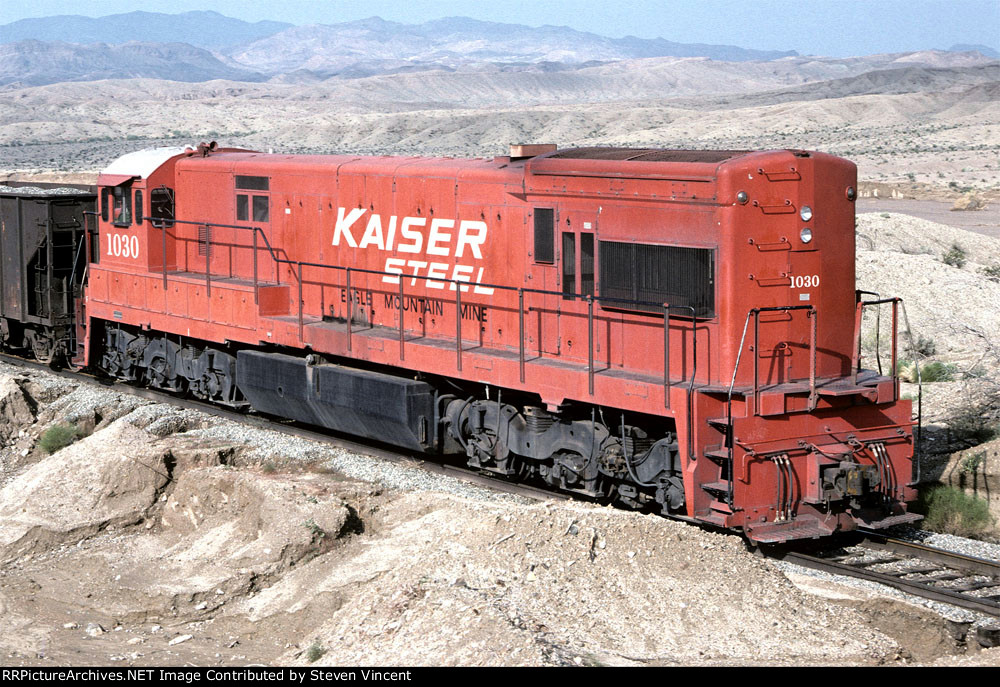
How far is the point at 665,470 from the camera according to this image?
429 inches

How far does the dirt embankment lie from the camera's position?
27.2ft

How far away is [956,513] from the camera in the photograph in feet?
39.2

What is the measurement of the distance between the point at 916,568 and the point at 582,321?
12.4ft

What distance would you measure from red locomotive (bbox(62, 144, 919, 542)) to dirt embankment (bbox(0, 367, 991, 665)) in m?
0.93

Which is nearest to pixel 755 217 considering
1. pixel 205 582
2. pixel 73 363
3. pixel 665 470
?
pixel 665 470

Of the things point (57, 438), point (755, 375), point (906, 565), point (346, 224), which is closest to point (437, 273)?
point (346, 224)

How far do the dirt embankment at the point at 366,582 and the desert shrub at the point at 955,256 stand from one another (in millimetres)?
19143

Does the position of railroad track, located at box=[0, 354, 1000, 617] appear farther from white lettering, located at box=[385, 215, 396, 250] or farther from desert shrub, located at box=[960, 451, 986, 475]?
white lettering, located at box=[385, 215, 396, 250]

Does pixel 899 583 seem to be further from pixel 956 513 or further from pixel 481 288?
pixel 481 288

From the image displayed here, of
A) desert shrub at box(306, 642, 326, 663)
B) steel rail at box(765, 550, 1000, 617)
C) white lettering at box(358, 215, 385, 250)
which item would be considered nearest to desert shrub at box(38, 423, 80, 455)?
white lettering at box(358, 215, 385, 250)

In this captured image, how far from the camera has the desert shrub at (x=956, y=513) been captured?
11.9 m
